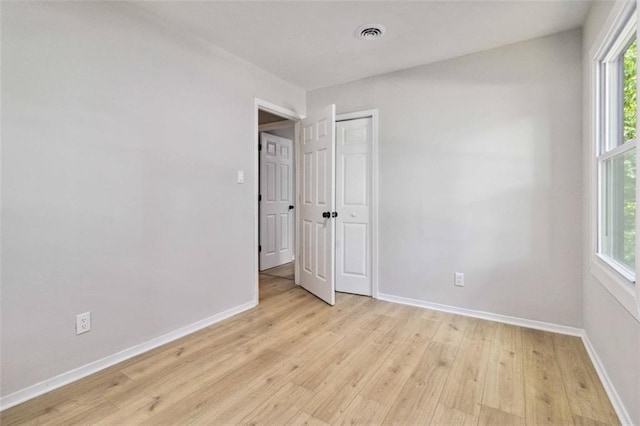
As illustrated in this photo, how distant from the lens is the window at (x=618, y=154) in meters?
1.59

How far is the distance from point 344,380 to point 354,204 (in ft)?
6.47

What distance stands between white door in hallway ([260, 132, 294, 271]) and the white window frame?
3.76 meters

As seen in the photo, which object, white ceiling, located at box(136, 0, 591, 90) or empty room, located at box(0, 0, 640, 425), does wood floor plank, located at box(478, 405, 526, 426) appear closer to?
empty room, located at box(0, 0, 640, 425)

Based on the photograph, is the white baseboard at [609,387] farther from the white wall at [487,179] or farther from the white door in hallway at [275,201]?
the white door in hallway at [275,201]

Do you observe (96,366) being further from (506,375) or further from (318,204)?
(506,375)

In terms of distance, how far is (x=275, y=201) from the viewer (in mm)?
4938

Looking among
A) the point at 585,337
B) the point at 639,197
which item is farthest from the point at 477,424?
the point at 585,337

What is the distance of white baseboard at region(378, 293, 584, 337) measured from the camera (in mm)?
2455

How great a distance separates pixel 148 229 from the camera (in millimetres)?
2225

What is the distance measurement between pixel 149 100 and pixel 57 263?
121 cm

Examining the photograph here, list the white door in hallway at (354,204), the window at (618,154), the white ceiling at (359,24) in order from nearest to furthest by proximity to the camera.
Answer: the window at (618,154), the white ceiling at (359,24), the white door in hallway at (354,204)

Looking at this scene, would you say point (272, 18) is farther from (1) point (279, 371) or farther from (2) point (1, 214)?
(1) point (279, 371)

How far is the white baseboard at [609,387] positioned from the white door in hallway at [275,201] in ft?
12.3

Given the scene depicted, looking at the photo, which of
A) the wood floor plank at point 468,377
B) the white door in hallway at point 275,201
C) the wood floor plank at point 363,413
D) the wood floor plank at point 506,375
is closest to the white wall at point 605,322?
the wood floor plank at point 506,375
